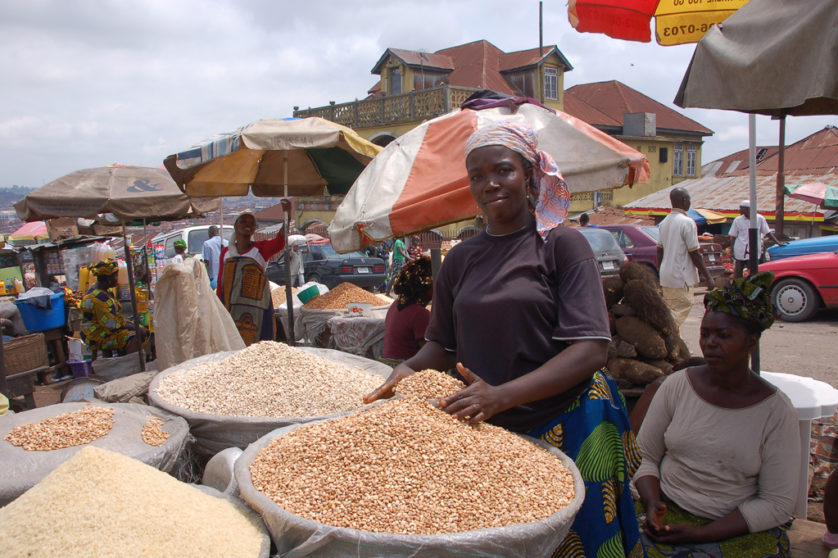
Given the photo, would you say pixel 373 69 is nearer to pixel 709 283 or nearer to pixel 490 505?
pixel 709 283

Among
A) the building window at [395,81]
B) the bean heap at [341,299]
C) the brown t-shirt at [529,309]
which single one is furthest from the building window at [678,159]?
the brown t-shirt at [529,309]

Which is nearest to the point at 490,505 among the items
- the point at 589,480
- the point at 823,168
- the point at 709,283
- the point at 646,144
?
the point at 589,480

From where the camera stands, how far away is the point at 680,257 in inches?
243

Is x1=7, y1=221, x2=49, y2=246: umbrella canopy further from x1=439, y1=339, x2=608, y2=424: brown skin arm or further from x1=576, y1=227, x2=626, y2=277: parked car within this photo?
x1=439, y1=339, x2=608, y2=424: brown skin arm

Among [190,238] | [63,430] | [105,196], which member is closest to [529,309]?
[63,430]

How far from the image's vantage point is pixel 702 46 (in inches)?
75.7

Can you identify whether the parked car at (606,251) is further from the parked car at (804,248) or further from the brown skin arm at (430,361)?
the brown skin arm at (430,361)

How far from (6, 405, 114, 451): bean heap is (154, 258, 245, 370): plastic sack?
5.22ft

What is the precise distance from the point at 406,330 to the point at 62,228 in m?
9.58

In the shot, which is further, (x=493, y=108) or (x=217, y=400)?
(x=493, y=108)

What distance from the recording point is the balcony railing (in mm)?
22422

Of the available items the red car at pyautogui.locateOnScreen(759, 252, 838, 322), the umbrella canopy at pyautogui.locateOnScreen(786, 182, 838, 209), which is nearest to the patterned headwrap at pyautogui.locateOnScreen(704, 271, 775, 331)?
the red car at pyautogui.locateOnScreen(759, 252, 838, 322)

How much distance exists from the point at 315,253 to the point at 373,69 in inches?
689

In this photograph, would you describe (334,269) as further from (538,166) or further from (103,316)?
(538,166)
